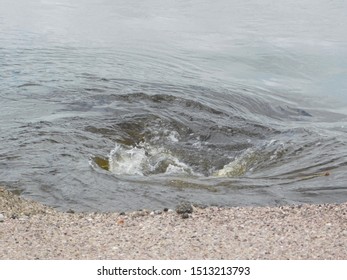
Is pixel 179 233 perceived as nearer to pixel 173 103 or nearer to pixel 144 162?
pixel 144 162

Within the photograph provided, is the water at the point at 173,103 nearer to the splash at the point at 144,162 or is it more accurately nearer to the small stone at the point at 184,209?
the splash at the point at 144,162

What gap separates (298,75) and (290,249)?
993 cm

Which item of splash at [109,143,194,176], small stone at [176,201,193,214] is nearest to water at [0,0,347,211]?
splash at [109,143,194,176]

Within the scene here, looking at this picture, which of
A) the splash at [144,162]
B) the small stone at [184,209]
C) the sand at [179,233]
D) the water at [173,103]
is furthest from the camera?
the splash at [144,162]

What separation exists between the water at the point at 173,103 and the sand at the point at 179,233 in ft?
2.52

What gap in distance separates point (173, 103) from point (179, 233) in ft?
19.9

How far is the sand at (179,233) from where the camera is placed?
5.27m

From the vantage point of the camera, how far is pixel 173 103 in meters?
11.8

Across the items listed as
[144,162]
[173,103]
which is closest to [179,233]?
[144,162]

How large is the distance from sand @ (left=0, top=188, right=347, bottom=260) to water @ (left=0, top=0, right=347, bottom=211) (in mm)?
769

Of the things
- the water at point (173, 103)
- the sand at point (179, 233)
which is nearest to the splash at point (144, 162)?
the water at point (173, 103)

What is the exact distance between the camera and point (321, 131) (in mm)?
10875

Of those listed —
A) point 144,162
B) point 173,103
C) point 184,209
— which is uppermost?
point 173,103

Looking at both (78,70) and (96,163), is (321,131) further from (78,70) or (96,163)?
(78,70)
